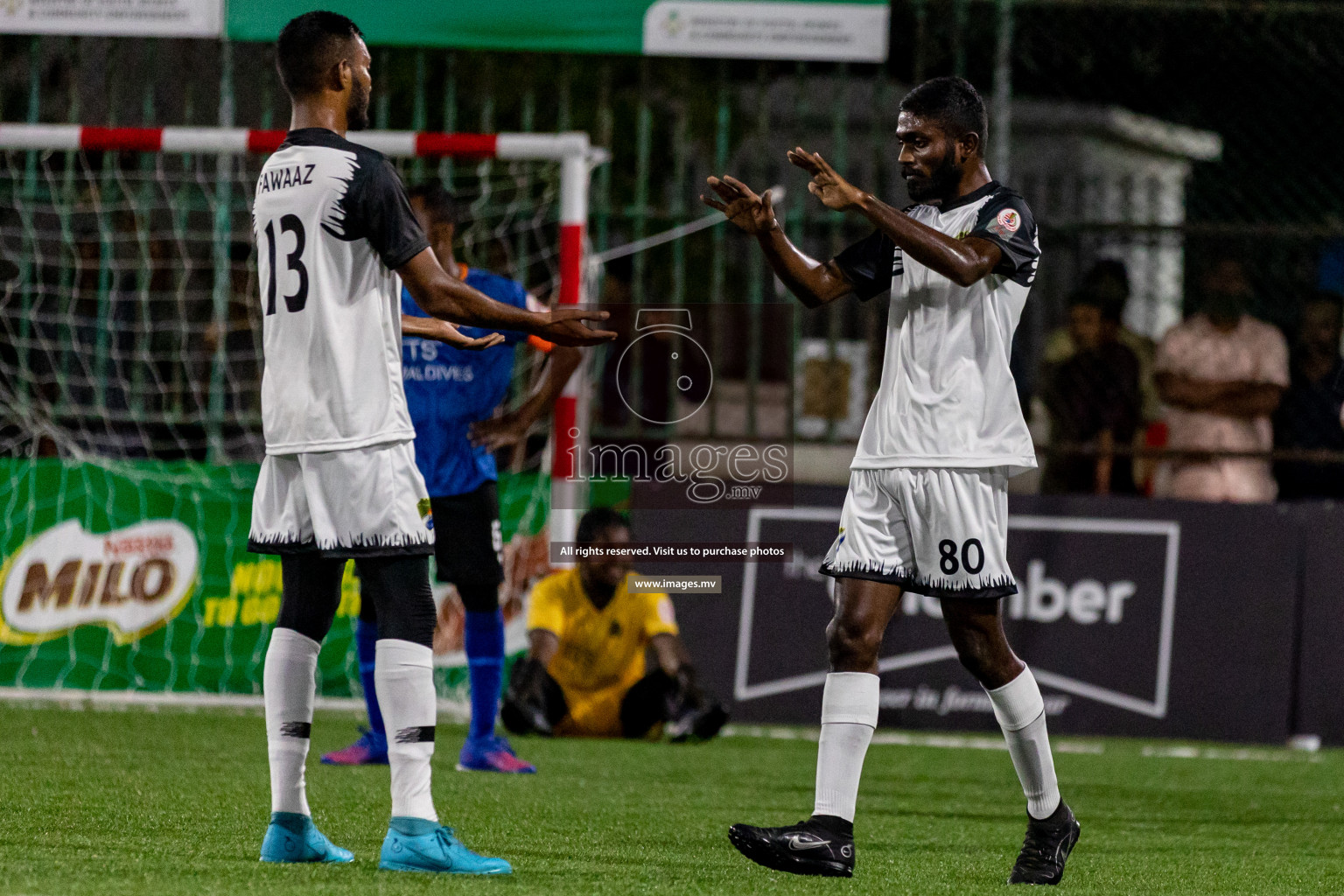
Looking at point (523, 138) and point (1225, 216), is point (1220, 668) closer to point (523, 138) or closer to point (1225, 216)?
point (1225, 216)

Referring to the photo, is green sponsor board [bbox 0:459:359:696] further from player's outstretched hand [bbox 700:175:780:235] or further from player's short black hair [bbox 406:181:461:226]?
player's outstretched hand [bbox 700:175:780:235]

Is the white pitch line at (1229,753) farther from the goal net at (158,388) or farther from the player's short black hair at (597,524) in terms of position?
the goal net at (158,388)

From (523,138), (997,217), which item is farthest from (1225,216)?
(997,217)

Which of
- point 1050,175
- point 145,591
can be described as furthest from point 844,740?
point 1050,175

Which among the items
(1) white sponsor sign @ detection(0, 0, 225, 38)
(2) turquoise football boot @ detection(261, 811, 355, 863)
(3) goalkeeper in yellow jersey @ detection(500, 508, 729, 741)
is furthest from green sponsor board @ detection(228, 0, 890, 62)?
(2) turquoise football boot @ detection(261, 811, 355, 863)

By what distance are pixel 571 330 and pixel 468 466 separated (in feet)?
9.16

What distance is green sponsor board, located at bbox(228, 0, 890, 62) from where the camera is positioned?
9672 mm

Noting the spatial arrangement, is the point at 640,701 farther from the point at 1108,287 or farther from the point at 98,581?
the point at 1108,287

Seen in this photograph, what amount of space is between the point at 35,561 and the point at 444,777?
361 centimetres

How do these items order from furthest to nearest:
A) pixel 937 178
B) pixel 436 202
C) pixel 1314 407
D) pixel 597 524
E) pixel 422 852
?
pixel 1314 407
pixel 597 524
pixel 436 202
pixel 937 178
pixel 422 852

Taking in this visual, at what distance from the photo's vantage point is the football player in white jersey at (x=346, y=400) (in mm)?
4219

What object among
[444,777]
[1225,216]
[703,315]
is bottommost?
[444,777]

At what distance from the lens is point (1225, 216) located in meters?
10.7

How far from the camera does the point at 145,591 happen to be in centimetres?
930
